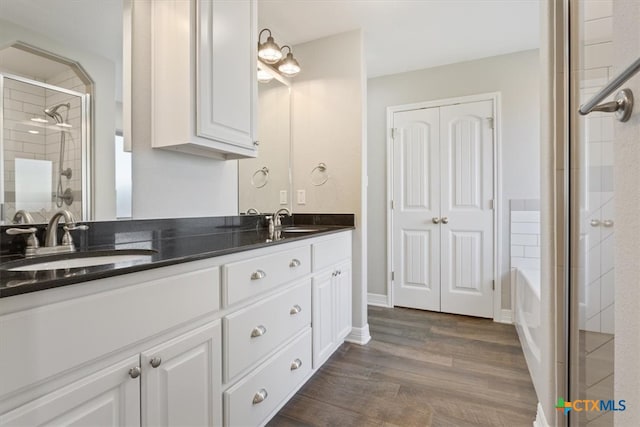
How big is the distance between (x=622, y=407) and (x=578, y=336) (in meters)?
0.52

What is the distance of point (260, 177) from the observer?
7.45ft

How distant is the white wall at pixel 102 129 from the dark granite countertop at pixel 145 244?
98 mm

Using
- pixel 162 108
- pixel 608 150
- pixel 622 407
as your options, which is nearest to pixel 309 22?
pixel 162 108

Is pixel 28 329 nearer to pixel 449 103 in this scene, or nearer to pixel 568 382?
pixel 568 382

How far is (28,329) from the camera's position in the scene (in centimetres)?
58

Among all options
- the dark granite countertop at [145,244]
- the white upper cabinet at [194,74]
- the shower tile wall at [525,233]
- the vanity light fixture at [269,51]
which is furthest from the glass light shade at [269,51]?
the shower tile wall at [525,233]

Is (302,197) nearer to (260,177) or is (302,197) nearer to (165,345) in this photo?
(260,177)

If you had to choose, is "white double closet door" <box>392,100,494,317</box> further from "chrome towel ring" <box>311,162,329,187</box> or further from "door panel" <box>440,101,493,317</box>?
"chrome towel ring" <box>311,162,329,187</box>

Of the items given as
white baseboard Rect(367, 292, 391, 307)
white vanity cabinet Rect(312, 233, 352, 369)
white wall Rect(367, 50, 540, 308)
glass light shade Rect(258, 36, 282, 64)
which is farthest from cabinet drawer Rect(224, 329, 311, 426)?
glass light shade Rect(258, 36, 282, 64)

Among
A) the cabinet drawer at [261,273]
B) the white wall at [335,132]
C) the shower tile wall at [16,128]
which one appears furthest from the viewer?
the white wall at [335,132]

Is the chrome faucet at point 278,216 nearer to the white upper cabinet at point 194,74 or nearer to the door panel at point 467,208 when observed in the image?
the white upper cabinet at point 194,74

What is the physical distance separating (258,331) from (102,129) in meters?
1.09

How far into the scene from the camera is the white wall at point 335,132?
2312mm

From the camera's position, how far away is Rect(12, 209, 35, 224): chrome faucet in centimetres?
100
